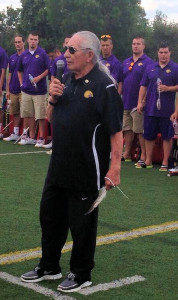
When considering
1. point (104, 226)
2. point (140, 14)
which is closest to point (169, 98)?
point (104, 226)

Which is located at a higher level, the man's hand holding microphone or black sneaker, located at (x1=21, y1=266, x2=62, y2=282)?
the man's hand holding microphone

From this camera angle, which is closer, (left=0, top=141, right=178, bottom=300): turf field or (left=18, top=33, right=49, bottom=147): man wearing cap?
(left=0, top=141, right=178, bottom=300): turf field

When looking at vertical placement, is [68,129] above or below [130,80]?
below

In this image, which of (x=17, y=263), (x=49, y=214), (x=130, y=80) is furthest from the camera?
(x=130, y=80)

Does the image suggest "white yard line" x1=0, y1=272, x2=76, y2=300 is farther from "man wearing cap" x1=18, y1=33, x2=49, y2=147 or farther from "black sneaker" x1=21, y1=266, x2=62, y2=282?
"man wearing cap" x1=18, y1=33, x2=49, y2=147

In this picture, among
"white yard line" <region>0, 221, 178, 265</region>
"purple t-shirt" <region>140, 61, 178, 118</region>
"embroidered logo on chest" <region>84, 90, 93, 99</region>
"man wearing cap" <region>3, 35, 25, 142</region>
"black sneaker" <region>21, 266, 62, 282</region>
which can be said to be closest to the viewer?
"embroidered logo on chest" <region>84, 90, 93, 99</region>

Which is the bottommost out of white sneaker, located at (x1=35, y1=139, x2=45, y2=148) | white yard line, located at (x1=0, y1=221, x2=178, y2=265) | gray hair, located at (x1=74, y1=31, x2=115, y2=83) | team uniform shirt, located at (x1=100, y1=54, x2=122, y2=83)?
white yard line, located at (x1=0, y1=221, x2=178, y2=265)

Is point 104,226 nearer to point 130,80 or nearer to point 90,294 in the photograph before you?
point 90,294

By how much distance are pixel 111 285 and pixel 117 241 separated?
3.68ft

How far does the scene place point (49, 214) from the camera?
4.27 metres

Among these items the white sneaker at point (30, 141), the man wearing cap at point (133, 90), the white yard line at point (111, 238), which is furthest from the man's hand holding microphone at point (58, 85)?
the white sneaker at point (30, 141)

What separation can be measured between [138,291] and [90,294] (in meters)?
0.36

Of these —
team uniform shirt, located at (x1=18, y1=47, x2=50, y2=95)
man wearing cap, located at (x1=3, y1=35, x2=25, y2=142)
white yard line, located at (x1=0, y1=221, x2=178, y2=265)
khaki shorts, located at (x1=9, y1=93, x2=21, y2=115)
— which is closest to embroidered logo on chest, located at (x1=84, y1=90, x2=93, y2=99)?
white yard line, located at (x1=0, y1=221, x2=178, y2=265)

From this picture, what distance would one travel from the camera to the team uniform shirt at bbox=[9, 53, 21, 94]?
12.5 m
